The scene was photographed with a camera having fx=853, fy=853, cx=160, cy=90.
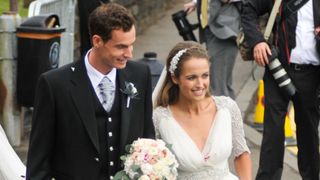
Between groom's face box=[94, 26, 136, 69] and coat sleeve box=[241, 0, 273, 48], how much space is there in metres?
2.91

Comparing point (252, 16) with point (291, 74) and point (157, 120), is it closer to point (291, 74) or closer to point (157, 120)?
point (291, 74)

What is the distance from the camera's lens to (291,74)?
22.4 feet

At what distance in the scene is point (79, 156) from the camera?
13.6 feet

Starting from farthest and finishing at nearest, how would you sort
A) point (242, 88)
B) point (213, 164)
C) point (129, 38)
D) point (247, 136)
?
point (242, 88) < point (247, 136) < point (213, 164) < point (129, 38)

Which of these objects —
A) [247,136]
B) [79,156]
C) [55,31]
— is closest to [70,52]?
[55,31]

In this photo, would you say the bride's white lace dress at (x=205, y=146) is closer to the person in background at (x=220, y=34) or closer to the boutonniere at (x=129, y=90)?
the boutonniere at (x=129, y=90)

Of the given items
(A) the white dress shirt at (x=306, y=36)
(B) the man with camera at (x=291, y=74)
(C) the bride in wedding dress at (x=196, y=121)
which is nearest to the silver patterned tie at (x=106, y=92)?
(C) the bride in wedding dress at (x=196, y=121)

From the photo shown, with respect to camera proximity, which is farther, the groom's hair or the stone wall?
the stone wall

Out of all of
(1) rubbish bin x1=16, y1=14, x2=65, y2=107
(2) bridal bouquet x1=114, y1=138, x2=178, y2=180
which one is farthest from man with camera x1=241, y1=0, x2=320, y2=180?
(2) bridal bouquet x1=114, y1=138, x2=178, y2=180

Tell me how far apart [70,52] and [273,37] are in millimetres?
3469

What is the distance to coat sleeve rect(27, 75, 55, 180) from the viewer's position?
13.4 ft

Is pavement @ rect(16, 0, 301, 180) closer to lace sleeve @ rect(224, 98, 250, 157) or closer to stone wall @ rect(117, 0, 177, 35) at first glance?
stone wall @ rect(117, 0, 177, 35)

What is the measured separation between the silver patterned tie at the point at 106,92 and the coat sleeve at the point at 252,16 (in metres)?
2.82

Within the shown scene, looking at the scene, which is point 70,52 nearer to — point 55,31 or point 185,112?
point 55,31
